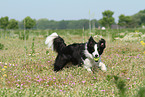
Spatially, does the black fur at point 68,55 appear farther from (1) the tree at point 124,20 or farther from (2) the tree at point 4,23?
(1) the tree at point 124,20

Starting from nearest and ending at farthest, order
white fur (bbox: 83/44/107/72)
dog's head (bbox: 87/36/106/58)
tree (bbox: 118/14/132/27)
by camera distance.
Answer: dog's head (bbox: 87/36/106/58) → white fur (bbox: 83/44/107/72) → tree (bbox: 118/14/132/27)

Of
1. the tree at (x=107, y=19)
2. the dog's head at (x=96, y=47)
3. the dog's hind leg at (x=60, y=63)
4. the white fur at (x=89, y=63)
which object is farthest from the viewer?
the tree at (x=107, y=19)

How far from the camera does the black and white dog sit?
5.49m

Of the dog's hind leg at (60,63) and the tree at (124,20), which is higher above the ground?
the tree at (124,20)

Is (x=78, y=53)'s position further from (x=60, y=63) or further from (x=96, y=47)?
(x=96, y=47)

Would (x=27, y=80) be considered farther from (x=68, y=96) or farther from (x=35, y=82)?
(x=68, y=96)

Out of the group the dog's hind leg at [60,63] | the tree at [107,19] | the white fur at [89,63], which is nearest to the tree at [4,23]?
the tree at [107,19]

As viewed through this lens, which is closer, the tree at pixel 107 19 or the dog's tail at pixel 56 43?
the dog's tail at pixel 56 43

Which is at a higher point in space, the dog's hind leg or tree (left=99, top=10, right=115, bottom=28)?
tree (left=99, top=10, right=115, bottom=28)

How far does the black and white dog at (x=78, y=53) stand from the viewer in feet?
18.0

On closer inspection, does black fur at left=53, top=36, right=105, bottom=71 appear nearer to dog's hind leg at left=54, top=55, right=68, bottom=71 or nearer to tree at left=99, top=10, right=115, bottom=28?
dog's hind leg at left=54, top=55, right=68, bottom=71

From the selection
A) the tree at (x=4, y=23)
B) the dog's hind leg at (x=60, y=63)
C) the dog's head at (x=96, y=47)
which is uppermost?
the tree at (x=4, y=23)

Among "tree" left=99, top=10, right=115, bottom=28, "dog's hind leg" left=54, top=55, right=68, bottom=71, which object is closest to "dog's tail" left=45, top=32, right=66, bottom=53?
"dog's hind leg" left=54, top=55, right=68, bottom=71

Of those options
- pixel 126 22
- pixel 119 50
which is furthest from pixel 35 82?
pixel 126 22
